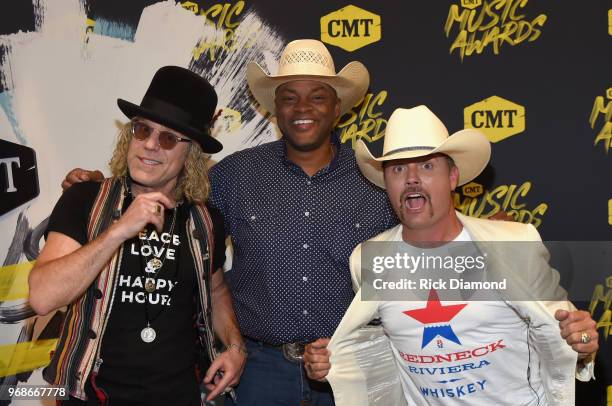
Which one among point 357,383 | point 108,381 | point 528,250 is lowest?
point 357,383

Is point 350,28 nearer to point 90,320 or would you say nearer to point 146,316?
point 146,316

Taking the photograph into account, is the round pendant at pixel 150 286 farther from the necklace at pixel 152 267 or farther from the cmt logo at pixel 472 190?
the cmt logo at pixel 472 190

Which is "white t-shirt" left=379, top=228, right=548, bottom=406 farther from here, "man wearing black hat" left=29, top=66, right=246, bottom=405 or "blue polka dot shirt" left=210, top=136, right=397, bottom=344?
"man wearing black hat" left=29, top=66, right=246, bottom=405

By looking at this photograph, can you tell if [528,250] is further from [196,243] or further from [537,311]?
[196,243]

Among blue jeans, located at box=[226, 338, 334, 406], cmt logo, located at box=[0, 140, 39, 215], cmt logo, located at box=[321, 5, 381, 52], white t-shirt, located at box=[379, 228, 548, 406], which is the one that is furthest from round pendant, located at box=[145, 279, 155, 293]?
cmt logo, located at box=[321, 5, 381, 52]

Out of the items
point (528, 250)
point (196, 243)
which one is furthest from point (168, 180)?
point (528, 250)

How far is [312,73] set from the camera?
3.01m

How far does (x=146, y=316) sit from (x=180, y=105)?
2.65 ft

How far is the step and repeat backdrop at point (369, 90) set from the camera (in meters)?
3.50

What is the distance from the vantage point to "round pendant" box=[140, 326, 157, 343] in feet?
7.84

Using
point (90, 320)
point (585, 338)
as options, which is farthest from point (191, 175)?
point (585, 338)

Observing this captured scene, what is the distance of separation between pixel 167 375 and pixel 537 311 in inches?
52.8

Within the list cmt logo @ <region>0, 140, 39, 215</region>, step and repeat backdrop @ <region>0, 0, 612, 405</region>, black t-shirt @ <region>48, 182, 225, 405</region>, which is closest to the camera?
black t-shirt @ <region>48, 182, 225, 405</region>

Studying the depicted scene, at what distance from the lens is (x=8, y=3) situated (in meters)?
3.67
